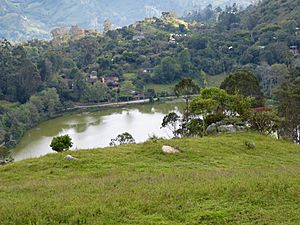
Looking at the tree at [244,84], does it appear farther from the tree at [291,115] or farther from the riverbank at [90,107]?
the riverbank at [90,107]

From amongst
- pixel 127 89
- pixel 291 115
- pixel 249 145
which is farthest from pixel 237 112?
pixel 127 89

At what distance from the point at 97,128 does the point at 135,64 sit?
1401 inches

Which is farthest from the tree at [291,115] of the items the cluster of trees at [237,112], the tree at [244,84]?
the tree at [244,84]

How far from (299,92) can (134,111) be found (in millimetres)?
40167

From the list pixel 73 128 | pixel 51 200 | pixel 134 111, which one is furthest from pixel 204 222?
pixel 134 111

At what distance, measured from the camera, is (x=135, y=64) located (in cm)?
8838

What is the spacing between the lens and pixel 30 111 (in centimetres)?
5916

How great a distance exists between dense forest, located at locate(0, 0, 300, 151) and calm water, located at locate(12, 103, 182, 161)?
2.43 metres

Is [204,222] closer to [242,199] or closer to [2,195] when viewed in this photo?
[242,199]

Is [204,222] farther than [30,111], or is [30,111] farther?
[30,111]

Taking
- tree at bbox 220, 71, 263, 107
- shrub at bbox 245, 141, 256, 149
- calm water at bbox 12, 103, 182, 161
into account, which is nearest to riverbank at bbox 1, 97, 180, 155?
calm water at bbox 12, 103, 182, 161

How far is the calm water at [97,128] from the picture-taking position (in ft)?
148

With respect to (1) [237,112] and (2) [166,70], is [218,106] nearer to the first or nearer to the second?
(1) [237,112]

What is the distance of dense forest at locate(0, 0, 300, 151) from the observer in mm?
65062
